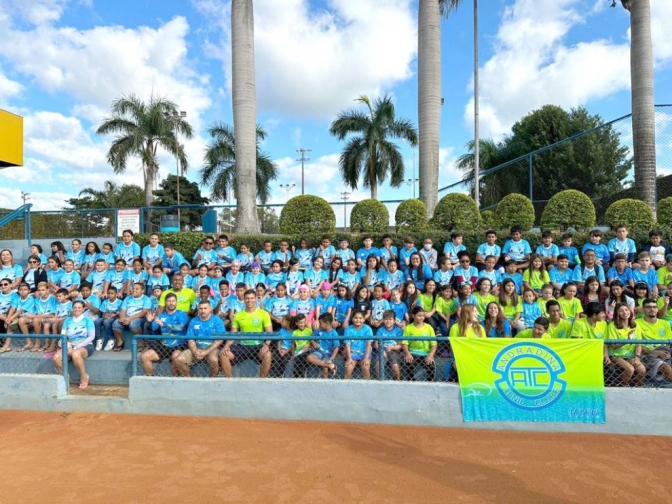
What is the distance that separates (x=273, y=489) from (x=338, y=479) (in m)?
0.67

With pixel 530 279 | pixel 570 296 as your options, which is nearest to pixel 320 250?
pixel 530 279

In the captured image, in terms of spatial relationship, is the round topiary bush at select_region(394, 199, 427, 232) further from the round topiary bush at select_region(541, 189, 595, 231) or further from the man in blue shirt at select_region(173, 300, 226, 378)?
the man in blue shirt at select_region(173, 300, 226, 378)

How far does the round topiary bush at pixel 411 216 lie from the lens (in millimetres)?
11352

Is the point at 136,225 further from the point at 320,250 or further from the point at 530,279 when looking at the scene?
the point at 530,279

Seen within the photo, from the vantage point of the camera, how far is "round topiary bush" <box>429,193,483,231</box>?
11.0 meters

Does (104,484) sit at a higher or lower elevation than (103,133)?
lower

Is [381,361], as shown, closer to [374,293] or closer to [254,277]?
[374,293]

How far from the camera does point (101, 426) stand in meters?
5.84

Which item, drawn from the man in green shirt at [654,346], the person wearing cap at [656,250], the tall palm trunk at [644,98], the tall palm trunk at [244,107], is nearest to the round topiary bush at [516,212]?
the person wearing cap at [656,250]

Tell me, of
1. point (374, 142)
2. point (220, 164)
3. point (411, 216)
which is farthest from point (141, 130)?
point (411, 216)

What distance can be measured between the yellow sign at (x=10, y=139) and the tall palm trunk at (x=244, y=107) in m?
8.75

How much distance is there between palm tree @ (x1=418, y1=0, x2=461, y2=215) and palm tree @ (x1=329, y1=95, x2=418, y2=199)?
49.9 feet

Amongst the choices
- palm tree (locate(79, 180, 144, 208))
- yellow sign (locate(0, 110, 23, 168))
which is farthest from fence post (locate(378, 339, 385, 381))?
palm tree (locate(79, 180, 144, 208))

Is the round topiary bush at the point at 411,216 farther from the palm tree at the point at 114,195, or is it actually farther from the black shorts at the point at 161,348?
the palm tree at the point at 114,195
